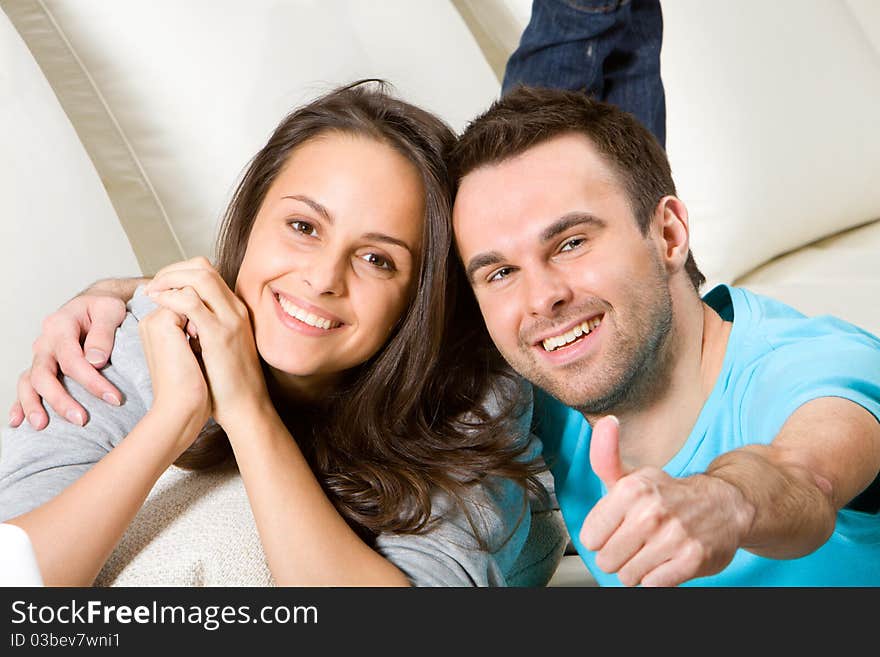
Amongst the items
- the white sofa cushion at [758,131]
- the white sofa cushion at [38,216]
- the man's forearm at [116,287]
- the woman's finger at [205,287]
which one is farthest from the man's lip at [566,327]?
the white sofa cushion at [758,131]

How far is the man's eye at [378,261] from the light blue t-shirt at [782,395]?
374mm

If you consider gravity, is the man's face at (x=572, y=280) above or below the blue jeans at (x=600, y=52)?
below

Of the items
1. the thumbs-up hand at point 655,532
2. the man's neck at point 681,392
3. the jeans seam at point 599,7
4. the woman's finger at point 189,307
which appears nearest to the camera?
the thumbs-up hand at point 655,532

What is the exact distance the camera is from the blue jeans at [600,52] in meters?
1.51

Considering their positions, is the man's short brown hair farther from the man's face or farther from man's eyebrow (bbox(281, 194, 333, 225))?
man's eyebrow (bbox(281, 194, 333, 225))

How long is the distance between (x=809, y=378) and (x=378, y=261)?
501 millimetres

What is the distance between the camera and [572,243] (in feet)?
3.57

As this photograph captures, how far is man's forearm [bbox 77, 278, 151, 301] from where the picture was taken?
1236 mm

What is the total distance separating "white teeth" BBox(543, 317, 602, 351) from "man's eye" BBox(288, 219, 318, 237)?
299mm

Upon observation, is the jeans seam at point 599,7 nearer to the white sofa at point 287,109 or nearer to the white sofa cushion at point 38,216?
the white sofa at point 287,109

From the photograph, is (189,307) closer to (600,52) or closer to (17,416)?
(17,416)

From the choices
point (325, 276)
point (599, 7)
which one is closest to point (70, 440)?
point (325, 276)

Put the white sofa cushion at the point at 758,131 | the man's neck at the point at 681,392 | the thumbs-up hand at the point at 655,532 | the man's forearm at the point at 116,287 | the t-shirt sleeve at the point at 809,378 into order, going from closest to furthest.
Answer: the thumbs-up hand at the point at 655,532
the t-shirt sleeve at the point at 809,378
the man's neck at the point at 681,392
the man's forearm at the point at 116,287
the white sofa cushion at the point at 758,131
